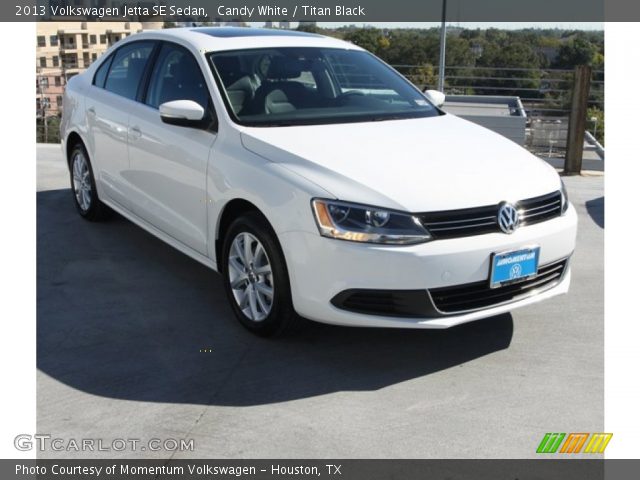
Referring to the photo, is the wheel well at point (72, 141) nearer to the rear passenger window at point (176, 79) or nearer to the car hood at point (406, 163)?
the rear passenger window at point (176, 79)

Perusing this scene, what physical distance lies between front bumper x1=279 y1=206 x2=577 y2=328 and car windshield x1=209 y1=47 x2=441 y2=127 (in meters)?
1.10

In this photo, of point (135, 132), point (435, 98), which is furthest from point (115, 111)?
point (435, 98)

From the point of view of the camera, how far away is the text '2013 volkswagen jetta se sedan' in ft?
12.0

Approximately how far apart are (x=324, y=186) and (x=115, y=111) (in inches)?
100

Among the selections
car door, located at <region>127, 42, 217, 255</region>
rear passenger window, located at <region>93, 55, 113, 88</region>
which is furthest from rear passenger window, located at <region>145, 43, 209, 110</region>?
rear passenger window, located at <region>93, 55, 113, 88</region>

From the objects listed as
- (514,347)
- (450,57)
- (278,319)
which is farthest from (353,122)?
(450,57)

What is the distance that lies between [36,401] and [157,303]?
1.31 meters

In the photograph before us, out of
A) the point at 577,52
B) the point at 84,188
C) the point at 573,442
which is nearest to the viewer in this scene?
the point at 573,442

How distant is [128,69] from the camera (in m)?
5.74

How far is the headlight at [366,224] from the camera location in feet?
11.9

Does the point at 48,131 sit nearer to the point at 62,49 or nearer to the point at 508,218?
the point at 62,49

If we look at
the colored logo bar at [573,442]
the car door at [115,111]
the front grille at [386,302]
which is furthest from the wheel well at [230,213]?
the colored logo bar at [573,442]

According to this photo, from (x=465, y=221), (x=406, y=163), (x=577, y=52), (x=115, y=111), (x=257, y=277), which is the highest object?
(x=577, y=52)

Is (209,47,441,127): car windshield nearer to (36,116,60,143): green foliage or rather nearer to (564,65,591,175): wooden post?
(564,65,591,175): wooden post
